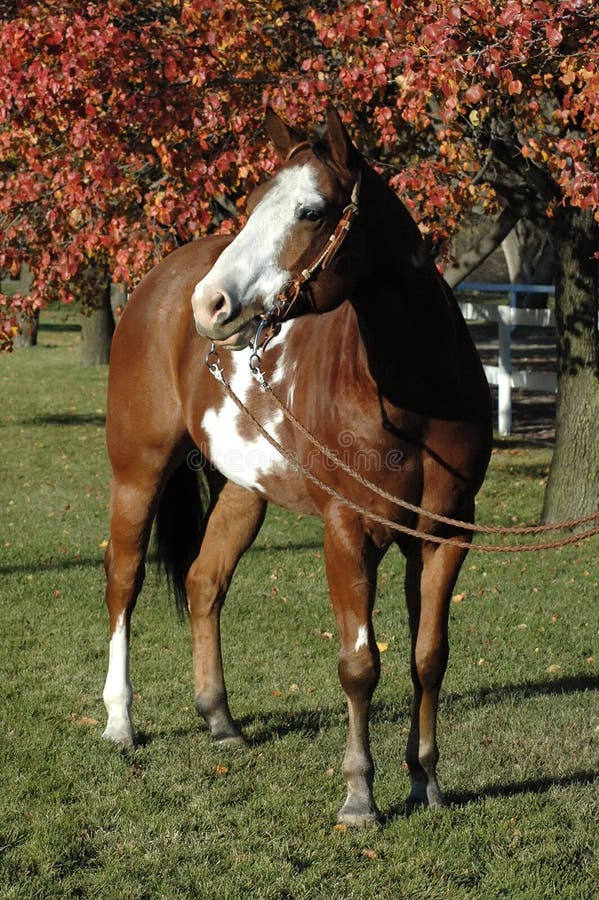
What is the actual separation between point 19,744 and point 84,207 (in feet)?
15.7

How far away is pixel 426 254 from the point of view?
165 inches

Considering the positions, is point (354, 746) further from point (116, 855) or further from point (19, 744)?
point (19, 744)

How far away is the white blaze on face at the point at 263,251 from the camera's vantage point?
366cm

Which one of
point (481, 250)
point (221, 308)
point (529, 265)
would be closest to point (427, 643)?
point (221, 308)

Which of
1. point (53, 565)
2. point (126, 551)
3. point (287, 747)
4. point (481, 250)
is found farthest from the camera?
point (481, 250)

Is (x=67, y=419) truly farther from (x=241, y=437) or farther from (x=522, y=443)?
(x=241, y=437)

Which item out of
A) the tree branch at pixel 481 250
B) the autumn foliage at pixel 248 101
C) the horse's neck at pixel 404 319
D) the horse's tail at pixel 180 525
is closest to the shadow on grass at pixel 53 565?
the autumn foliage at pixel 248 101

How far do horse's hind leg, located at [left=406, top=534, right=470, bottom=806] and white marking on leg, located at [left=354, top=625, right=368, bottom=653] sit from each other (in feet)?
0.99

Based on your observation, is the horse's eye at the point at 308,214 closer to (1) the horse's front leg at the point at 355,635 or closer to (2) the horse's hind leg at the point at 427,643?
(1) the horse's front leg at the point at 355,635

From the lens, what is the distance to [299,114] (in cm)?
819

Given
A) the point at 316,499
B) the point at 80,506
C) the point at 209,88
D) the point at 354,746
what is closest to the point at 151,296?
the point at 316,499

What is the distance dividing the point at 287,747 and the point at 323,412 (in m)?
1.75

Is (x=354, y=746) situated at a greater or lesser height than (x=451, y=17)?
lesser

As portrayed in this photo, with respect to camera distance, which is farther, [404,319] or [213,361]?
[213,361]
